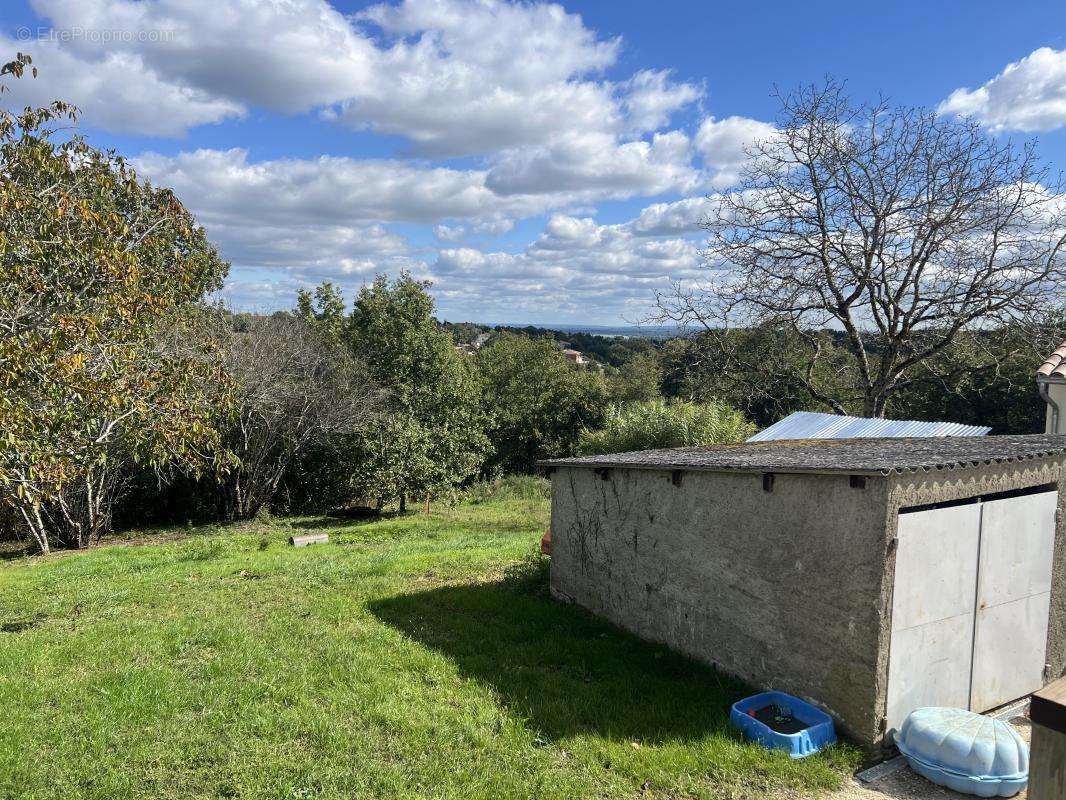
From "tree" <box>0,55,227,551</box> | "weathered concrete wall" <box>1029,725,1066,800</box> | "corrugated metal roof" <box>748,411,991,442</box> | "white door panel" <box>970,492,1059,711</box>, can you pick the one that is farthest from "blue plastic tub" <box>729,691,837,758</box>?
"tree" <box>0,55,227,551</box>

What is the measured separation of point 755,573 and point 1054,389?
23.6ft

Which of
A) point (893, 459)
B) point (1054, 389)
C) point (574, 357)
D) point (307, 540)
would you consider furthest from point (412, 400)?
point (574, 357)

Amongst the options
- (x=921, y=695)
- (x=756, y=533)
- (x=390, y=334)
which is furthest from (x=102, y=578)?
(x=390, y=334)

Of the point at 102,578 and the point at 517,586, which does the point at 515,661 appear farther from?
the point at 102,578

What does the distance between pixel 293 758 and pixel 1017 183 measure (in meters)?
16.1

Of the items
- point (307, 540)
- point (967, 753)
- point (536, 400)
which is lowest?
point (307, 540)

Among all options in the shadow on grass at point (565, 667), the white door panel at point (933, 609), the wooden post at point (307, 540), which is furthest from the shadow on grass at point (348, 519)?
the white door panel at point (933, 609)

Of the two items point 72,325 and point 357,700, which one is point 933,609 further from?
point 72,325

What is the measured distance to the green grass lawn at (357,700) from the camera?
455 centimetres

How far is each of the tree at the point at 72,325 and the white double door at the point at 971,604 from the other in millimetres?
7031

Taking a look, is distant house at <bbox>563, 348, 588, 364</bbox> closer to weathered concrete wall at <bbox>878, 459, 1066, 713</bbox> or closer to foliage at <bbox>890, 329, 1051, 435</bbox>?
foliage at <bbox>890, 329, 1051, 435</bbox>

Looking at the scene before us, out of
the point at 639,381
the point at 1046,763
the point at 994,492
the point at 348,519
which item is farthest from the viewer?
the point at 639,381

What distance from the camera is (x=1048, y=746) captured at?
1756 mm

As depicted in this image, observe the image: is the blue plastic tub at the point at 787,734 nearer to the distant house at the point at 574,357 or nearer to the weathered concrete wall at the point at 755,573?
the weathered concrete wall at the point at 755,573
